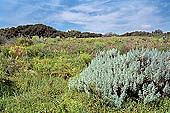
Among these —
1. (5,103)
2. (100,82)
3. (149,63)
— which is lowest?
(5,103)

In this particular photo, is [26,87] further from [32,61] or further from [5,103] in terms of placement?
[32,61]

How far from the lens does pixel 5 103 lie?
4.80 metres

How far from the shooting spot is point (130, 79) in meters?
4.74

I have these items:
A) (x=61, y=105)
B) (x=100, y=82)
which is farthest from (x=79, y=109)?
(x=100, y=82)

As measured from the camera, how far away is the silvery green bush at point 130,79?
457 cm

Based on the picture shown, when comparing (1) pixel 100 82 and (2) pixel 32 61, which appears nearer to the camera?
(1) pixel 100 82

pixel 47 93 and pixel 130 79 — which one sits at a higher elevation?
pixel 130 79

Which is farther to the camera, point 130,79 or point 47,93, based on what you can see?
point 47,93

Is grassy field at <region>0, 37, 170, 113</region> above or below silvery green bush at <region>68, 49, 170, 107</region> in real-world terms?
below

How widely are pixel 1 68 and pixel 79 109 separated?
12.7 feet

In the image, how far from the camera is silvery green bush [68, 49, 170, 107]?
4.57 meters

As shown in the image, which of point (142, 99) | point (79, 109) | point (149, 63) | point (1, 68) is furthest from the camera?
point (1, 68)

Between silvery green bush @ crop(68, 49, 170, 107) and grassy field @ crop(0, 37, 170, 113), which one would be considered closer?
grassy field @ crop(0, 37, 170, 113)

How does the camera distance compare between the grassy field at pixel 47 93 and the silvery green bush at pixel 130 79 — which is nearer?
the grassy field at pixel 47 93
